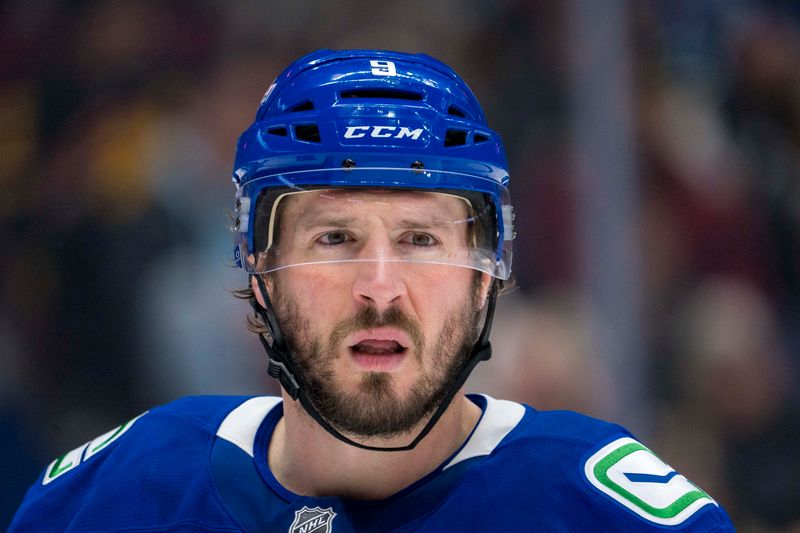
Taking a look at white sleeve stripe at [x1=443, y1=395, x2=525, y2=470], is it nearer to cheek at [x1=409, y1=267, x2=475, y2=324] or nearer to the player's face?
the player's face

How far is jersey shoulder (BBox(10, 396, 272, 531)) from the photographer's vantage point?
1.91 metres

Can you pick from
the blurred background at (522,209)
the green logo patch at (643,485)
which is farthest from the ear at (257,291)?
the blurred background at (522,209)

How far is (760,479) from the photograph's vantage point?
10.8 feet

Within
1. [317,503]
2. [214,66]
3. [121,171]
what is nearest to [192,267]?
[121,171]

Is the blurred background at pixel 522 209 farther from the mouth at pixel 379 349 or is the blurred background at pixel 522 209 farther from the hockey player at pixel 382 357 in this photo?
the mouth at pixel 379 349

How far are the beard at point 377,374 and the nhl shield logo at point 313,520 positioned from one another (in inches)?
6.1

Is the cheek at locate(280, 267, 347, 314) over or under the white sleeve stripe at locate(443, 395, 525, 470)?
over

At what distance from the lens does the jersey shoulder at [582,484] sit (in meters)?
1.69

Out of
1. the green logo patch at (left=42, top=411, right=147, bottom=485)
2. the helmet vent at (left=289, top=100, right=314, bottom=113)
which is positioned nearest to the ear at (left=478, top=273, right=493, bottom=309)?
the helmet vent at (left=289, top=100, right=314, bottom=113)

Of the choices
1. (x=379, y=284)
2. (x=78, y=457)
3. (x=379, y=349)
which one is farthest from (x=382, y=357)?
(x=78, y=457)

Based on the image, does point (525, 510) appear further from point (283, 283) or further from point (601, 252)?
point (601, 252)

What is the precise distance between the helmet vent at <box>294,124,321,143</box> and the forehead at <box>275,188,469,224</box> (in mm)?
107

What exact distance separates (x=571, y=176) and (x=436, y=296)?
161cm

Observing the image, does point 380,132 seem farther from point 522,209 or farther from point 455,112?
point 522,209
